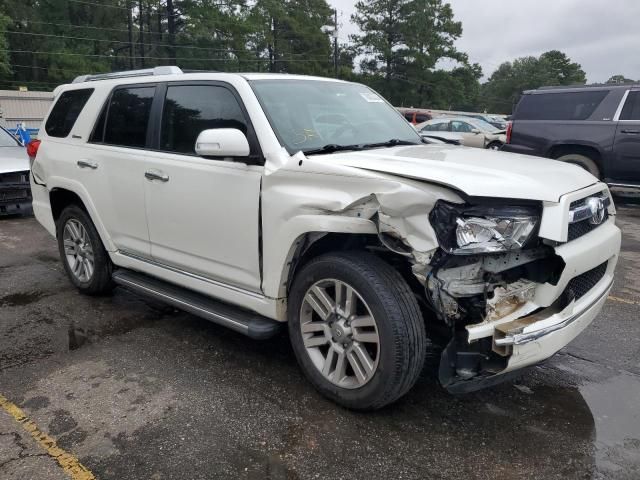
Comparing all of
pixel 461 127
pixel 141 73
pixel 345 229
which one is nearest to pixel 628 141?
pixel 141 73

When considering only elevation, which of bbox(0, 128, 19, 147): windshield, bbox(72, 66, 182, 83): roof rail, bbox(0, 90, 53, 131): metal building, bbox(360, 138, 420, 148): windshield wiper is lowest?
bbox(0, 128, 19, 147): windshield

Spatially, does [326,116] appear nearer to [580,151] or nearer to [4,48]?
[580,151]

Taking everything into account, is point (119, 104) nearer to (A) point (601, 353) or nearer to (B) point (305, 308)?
(B) point (305, 308)

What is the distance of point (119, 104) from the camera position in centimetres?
452

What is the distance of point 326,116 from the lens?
3797mm

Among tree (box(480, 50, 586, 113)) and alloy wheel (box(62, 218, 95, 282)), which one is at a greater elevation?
tree (box(480, 50, 586, 113))

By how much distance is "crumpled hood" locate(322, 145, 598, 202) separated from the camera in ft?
8.83

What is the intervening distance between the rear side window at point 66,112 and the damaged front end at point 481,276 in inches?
145

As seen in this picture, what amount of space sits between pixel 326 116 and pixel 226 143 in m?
0.90

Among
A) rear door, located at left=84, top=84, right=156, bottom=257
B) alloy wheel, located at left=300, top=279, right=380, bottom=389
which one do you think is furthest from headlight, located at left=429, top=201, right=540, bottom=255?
rear door, located at left=84, top=84, right=156, bottom=257

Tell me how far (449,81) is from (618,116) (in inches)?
2209

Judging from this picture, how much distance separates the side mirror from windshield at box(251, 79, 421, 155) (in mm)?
275

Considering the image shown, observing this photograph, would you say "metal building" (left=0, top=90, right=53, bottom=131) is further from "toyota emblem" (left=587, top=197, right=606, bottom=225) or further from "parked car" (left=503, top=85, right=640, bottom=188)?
"toyota emblem" (left=587, top=197, right=606, bottom=225)

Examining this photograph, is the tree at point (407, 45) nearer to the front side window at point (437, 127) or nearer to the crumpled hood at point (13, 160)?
the front side window at point (437, 127)
